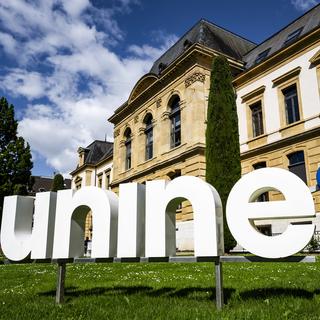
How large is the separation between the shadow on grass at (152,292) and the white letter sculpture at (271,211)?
1077 millimetres

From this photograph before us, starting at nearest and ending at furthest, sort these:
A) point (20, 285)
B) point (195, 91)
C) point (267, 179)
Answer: point (267, 179), point (20, 285), point (195, 91)

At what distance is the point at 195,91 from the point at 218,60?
426cm

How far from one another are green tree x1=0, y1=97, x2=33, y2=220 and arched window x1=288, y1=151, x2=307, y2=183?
643 inches

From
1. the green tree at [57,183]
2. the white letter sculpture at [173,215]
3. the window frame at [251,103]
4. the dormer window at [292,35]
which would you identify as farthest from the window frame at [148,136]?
the white letter sculpture at [173,215]

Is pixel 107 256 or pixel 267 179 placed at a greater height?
pixel 267 179

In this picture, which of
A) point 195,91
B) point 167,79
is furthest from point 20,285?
point 167,79

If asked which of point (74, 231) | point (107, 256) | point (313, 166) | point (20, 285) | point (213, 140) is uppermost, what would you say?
point (213, 140)

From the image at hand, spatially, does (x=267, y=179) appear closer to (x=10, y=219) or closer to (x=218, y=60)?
(x=10, y=219)

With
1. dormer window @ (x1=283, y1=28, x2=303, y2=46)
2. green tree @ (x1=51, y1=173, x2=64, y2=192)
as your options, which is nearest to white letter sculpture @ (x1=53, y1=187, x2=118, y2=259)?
dormer window @ (x1=283, y1=28, x2=303, y2=46)

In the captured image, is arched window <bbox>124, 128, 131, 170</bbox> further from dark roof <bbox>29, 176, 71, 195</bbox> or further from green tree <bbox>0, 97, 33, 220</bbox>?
dark roof <bbox>29, 176, 71, 195</bbox>

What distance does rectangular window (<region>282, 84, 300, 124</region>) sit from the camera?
17984mm

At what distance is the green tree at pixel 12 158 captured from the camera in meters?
21.5

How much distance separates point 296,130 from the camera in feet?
57.0

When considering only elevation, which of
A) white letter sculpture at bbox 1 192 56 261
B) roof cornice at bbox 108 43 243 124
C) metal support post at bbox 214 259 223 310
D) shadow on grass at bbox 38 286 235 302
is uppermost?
roof cornice at bbox 108 43 243 124
